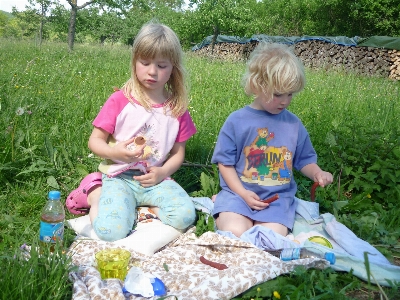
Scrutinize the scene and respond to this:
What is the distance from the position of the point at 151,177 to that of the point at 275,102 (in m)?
0.92

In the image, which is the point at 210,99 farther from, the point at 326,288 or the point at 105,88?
the point at 326,288

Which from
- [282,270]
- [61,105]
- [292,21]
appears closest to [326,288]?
[282,270]

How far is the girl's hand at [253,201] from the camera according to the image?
111 inches

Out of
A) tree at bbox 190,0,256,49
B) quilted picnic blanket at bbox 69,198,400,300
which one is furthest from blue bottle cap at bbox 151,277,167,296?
tree at bbox 190,0,256,49

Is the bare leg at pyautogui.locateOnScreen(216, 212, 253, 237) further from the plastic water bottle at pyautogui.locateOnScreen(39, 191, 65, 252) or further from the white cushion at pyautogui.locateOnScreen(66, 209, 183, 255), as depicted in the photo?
the plastic water bottle at pyautogui.locateOnScreen(39, 191, 65, 252)

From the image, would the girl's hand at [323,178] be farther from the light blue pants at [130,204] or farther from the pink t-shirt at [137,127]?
the pink t-shirt at [137,127]

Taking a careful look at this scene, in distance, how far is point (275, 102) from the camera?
9.33 ft

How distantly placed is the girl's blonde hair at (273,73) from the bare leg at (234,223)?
2.56ft

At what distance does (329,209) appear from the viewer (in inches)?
126

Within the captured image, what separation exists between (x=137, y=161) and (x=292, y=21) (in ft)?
98.6

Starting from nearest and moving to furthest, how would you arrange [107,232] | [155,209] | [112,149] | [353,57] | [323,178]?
[107,232] < [112,149] < [323,178] < [155,209] < [353,57]

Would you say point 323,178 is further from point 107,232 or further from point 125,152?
point 107,232

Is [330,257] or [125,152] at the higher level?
[125,152]

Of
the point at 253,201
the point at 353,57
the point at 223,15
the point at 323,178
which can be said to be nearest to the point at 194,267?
the point at 253,201
